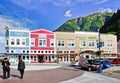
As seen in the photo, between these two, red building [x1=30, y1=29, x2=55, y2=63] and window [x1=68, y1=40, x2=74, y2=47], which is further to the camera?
window [x1=68, y1=40, x2=74, y2=47]

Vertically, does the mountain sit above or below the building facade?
above

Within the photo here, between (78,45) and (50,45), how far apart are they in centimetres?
972

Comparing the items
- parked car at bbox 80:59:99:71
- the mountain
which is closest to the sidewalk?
parked car at bbox 80:59:99:71

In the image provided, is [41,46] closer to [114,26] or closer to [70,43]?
[70,43]

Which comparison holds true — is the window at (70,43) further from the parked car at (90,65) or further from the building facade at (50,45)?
the parked car at (90,65)

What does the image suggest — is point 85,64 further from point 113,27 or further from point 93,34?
point 113,27

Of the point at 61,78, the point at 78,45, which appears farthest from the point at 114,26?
the point at 61,78

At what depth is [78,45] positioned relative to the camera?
266 ft

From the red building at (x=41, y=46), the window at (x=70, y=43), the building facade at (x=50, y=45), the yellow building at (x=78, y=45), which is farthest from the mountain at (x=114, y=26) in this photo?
the red building at (x=41, y=46)

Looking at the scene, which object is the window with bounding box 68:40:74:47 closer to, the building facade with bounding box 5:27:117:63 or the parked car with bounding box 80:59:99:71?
the building facade with bounding box 5:27:117:63

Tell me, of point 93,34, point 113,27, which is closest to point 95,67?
point 93,34

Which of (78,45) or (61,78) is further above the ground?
(78,45)

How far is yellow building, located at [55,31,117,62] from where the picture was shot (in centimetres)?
7812

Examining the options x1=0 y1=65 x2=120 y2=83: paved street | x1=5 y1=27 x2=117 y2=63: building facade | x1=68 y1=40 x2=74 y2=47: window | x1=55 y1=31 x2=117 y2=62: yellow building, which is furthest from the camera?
x1=68 y1=40 x2=74 y2=47: window
